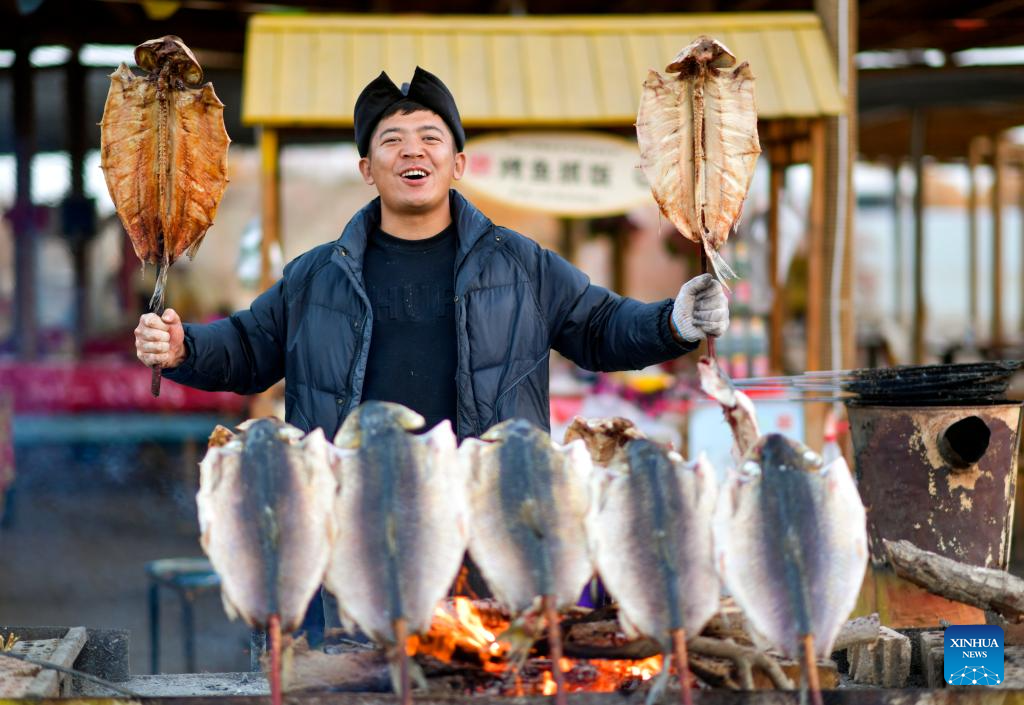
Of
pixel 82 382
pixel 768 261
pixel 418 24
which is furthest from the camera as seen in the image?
pixel 82 382

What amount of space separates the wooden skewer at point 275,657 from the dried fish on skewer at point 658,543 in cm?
67

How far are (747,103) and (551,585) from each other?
1282 mm

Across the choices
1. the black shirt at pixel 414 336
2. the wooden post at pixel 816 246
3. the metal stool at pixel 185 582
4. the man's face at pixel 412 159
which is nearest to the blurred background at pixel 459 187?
the wooden post at pixel 816 246

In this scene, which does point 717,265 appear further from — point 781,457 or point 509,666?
point 509,666

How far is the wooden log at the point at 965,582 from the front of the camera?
3.04 meters

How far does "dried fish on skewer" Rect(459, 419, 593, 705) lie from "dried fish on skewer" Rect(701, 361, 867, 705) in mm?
314

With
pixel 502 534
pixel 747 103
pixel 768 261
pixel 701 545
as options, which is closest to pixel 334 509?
pixel 502 534

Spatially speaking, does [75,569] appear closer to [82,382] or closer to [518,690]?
[82,382]

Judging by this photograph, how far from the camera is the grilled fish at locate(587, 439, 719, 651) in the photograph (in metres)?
2.32

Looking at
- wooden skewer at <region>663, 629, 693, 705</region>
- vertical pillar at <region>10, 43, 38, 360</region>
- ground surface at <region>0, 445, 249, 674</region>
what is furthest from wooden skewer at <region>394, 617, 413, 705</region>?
vertical pillar at <region>10, 43, 38, 360</region>

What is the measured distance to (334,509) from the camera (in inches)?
93.9

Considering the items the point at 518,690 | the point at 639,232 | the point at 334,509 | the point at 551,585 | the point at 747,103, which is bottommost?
the point at 518,690

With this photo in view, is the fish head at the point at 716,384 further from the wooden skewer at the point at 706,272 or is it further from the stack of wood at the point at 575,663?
the stack of wood at the point at 575,663

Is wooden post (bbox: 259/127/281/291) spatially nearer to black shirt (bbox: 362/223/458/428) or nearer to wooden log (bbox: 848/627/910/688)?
black shirt (bbox: 362/223/458/428)
